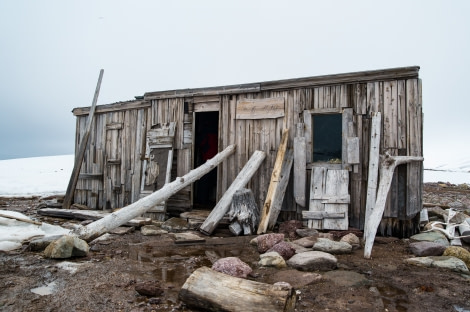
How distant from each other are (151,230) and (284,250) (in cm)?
325

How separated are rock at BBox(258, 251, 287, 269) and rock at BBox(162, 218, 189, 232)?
3.20 metres

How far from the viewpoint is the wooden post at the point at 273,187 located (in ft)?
22.6

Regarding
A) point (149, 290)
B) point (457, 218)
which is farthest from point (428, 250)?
point (149, 290)

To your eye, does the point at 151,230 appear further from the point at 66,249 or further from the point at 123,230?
the point at 66,249

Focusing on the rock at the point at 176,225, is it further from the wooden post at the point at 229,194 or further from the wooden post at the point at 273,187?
the wooden post at the point at 273,187

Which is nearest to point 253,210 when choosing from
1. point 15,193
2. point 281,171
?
point 281,171

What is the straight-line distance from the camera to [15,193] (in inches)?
631

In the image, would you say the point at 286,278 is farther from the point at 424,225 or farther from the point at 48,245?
the point at 424,225

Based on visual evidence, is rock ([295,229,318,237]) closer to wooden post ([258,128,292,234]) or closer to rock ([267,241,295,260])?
wooden post ([258,128,292,234])

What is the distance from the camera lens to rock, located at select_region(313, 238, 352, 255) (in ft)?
17.3

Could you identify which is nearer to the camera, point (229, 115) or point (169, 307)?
point (169, 307)

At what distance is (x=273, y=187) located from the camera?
7.12 m

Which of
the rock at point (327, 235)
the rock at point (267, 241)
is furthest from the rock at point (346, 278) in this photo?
the rock at point (327, 235)

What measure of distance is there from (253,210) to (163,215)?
3.02m
